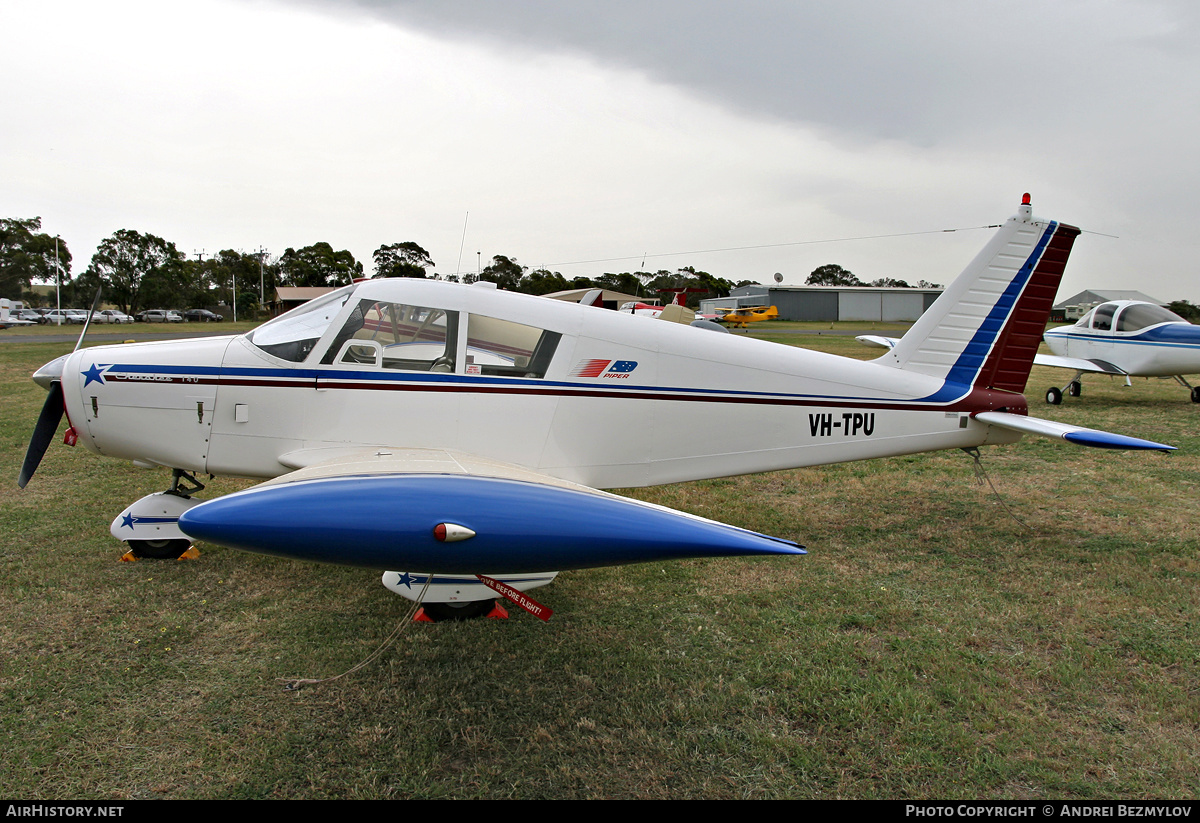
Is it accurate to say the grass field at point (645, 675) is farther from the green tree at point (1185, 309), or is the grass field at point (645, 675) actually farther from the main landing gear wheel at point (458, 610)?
the green tree at point (1185, 309)

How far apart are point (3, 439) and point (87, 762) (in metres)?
8.25

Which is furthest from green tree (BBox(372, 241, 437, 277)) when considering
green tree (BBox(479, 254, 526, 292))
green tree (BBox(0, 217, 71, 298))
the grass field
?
green tree (BBox(0, 217, 71, 298))

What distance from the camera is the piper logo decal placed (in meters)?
4.39

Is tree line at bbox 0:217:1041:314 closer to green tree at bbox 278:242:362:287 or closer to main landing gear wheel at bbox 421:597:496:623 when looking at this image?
green tree at bbox 278:242:362:287

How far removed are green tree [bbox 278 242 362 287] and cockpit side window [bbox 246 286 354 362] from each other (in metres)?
59.3

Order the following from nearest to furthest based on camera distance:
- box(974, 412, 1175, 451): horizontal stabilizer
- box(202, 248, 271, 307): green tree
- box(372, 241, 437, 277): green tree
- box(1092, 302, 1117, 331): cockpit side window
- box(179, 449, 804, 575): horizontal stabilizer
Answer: box(179, 449, 804, 575): horizontal stabilizer, box(974, 412, 1175, 451): horizontal stabilizer, box(1092, 302, 1117, 331): cockpit side window, box(372, 241, 437, 277): green tree, box(202, 248, 271, 307): green tree

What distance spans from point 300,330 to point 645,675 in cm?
306

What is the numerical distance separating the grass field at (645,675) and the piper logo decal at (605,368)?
1493mm

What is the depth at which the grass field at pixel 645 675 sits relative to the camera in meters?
2.83

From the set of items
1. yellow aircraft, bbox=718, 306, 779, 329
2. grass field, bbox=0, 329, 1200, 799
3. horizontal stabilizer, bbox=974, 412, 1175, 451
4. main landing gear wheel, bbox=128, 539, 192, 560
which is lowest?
grass field, bbox=0, 329, 1200, 799

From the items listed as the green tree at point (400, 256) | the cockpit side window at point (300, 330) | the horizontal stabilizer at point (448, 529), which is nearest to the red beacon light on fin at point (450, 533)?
the horizontal stabilizer at point (448, 529)

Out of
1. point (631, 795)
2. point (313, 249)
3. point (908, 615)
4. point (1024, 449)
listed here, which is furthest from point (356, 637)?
point (313, 249)

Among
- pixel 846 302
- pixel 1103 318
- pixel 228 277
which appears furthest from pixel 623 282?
pixel 1103 318

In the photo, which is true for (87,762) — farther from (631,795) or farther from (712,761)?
(712,761)
